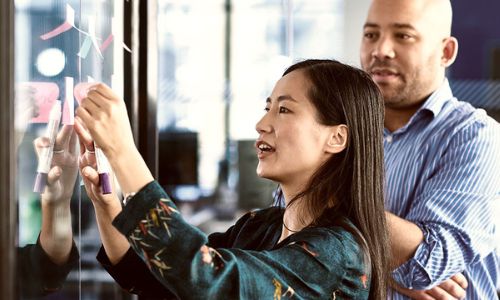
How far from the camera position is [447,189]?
1.77 m

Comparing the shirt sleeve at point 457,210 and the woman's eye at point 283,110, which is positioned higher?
the woman's eye at point 283,110

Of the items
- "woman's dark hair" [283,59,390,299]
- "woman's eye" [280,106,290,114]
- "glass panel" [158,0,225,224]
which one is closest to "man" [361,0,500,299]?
"woman's dark hair" [283,59,390,299]

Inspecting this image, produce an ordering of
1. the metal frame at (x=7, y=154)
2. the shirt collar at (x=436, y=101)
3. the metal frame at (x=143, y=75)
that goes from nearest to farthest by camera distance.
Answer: the metal frame at (x=7, y=154)
the metal frame at (x=143, y=75)
the shirt collar at (x=436, y=101)

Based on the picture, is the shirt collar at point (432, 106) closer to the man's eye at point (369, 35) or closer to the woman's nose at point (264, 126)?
the man's eye at point (369, 35)

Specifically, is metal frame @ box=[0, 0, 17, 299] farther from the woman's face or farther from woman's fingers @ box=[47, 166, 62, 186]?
the woman's face

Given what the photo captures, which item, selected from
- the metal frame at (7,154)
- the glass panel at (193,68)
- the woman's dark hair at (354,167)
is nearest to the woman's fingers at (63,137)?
the metal frame at (7,154)

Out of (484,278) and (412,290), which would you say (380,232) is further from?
(484,278)

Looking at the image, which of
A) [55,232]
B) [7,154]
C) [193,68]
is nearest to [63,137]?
[55,232]

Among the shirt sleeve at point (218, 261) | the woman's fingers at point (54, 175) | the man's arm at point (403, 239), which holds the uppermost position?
the woman's fingers at point (54, 175)

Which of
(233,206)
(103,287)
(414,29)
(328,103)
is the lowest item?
(233,206)

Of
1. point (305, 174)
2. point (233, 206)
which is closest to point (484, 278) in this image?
point (305, 174)

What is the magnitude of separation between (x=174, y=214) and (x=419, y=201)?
907 millimetres

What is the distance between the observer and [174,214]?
1063 millimetres

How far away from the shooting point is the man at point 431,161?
5.66 feet
